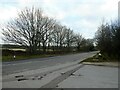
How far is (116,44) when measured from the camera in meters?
33.8

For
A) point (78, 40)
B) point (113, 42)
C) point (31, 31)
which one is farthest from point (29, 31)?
point (78, 40)

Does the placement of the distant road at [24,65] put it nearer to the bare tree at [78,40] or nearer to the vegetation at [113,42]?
the vegetation at [113,42]

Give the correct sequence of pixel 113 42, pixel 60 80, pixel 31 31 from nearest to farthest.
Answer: pixel 60 80
pixel 113 42
pixel 31 31

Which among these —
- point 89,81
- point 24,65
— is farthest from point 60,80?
point 24,65

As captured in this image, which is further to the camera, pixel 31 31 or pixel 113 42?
pixel 31 31

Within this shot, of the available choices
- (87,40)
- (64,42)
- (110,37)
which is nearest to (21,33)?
(110,37)

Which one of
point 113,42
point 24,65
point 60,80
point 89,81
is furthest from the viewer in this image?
point 113,42

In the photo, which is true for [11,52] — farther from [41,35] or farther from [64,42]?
[64,42]

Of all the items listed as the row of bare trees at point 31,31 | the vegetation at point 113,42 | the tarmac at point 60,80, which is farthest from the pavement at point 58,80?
the row of bare trees at point 31,31

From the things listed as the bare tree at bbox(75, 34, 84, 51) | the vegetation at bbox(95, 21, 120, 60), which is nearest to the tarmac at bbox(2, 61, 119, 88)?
the vegetation at bbox(95, 21, 120, 60)

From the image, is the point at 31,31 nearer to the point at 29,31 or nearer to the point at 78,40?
the point at 29,31

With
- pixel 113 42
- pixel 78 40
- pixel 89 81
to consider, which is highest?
pixel 78 40

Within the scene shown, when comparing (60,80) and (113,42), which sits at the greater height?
(113,42)

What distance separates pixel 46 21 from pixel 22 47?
378 inches
